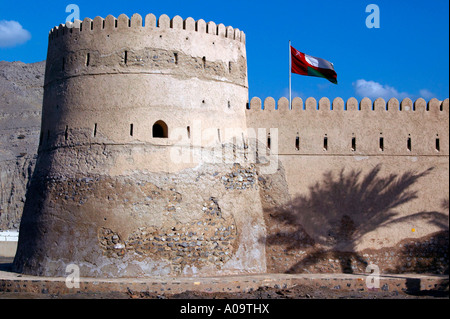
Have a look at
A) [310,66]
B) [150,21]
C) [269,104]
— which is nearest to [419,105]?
[310,66]

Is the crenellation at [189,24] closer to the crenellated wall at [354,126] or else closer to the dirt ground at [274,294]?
the crenellated wall at [354,126]

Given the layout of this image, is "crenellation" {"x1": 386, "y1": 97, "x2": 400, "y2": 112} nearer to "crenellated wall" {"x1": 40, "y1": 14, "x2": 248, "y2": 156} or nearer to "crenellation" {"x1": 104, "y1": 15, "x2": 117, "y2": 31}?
"crenellated wall" {"x1": 40, "y1": 14, "x2": 248, "y2": 156}

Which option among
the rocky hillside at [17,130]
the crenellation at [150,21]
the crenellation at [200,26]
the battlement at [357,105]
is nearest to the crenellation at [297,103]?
the battlement at [357,105]

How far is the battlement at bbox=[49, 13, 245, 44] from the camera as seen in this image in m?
14.1

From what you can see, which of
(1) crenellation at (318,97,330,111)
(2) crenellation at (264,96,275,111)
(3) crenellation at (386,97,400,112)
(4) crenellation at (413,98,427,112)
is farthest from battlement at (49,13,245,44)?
(4) crenellation at (413,98,427,112)

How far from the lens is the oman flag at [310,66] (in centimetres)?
1616

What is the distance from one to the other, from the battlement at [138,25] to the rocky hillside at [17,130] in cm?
2666

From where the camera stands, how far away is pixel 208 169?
1391cm

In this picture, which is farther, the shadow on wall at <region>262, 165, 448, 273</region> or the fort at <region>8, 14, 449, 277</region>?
the shadow on wall at <region>262, 165, 448, 273</region>

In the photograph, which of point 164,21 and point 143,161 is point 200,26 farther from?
point 143,161

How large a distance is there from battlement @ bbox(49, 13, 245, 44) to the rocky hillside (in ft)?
87.5

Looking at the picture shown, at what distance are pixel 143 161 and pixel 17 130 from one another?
36606 millimetres
